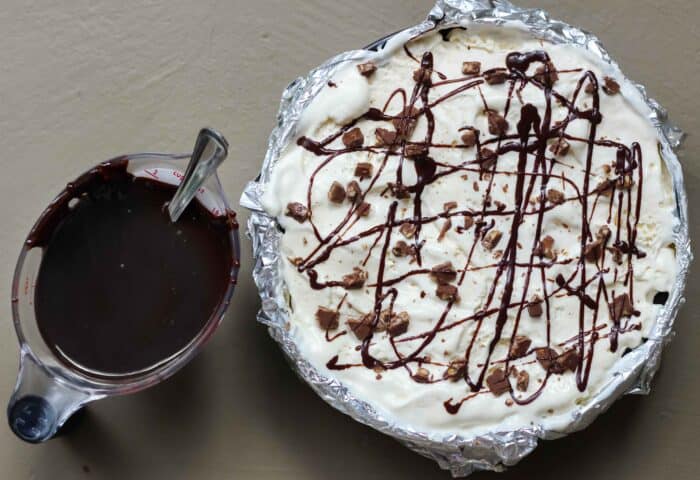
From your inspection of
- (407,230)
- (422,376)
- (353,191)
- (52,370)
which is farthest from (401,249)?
(52,370)

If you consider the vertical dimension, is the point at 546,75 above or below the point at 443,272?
above

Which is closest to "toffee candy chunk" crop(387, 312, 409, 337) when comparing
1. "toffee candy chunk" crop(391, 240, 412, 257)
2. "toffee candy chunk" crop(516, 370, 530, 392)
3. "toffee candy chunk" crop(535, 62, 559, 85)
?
"toffee candy chunk" crop(391, 240, 412, 257)

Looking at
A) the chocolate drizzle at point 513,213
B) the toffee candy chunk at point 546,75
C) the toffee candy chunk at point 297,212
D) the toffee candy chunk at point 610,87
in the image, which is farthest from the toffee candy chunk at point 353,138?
the toffee candy chunk at point 610,87

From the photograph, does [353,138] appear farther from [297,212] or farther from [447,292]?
[447,292]

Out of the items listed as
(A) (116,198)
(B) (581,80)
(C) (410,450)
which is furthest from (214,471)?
(B) (581,80)

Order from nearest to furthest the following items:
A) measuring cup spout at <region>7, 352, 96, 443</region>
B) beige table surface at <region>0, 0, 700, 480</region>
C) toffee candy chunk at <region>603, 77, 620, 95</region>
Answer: measuring cup spout at <region>7, 352, 96, 443</region>, toffee candy chunk at <region>603, 77, 620, 95</region>, beige table surface at <region>0, 0, 700, 480</region>

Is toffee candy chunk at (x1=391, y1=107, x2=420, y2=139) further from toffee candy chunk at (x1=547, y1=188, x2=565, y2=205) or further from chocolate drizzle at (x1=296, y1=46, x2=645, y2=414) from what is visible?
toffee candy chunk at (x1=547, y1=188, x2=565, y2=205)

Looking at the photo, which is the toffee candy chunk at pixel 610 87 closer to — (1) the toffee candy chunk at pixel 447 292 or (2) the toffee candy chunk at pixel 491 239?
(2) the toffee candy chunk at pixel 491 239
